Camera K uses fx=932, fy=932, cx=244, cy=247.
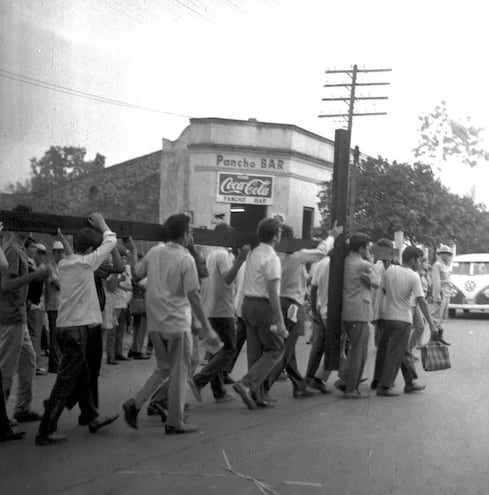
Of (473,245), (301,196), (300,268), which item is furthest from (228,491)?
(473,245)

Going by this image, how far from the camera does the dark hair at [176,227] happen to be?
7449mm

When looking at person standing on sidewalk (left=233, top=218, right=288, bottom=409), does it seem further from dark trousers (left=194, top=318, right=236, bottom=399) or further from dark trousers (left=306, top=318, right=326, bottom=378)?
dark trousers (left=306, top=318, right=326, bottom=378)

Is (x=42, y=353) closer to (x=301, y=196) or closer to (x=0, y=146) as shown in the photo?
(x=0, y=146)

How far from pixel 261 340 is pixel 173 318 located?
5.03ft

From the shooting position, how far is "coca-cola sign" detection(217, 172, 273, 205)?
86.1ft

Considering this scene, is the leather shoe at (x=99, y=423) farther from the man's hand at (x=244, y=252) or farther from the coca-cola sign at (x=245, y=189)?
the coca-cola sign at (x=245, y=189)

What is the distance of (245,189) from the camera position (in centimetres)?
2789

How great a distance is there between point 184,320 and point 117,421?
1225mm

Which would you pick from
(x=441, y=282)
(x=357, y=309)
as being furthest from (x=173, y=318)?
(x=441, y=282)

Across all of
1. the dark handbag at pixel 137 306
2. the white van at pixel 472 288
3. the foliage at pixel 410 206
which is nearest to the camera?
the dark handbag at pixel 137 306

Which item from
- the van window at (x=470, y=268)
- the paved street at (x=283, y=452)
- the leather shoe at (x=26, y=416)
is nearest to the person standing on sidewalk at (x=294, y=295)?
the paved street at (x=283, y=452)

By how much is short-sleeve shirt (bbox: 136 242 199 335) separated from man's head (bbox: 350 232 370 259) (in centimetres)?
284

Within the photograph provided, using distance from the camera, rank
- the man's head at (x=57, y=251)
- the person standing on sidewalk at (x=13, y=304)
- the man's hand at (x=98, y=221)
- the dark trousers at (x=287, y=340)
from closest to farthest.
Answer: the man's hand at (x=98, y=221) < the person standing on sidewalk at (x=13, y=304) < the dark trousers at (x=287, y=340) < the man's head at (x=57, y=251)

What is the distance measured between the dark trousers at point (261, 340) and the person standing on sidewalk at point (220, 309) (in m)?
0.33
